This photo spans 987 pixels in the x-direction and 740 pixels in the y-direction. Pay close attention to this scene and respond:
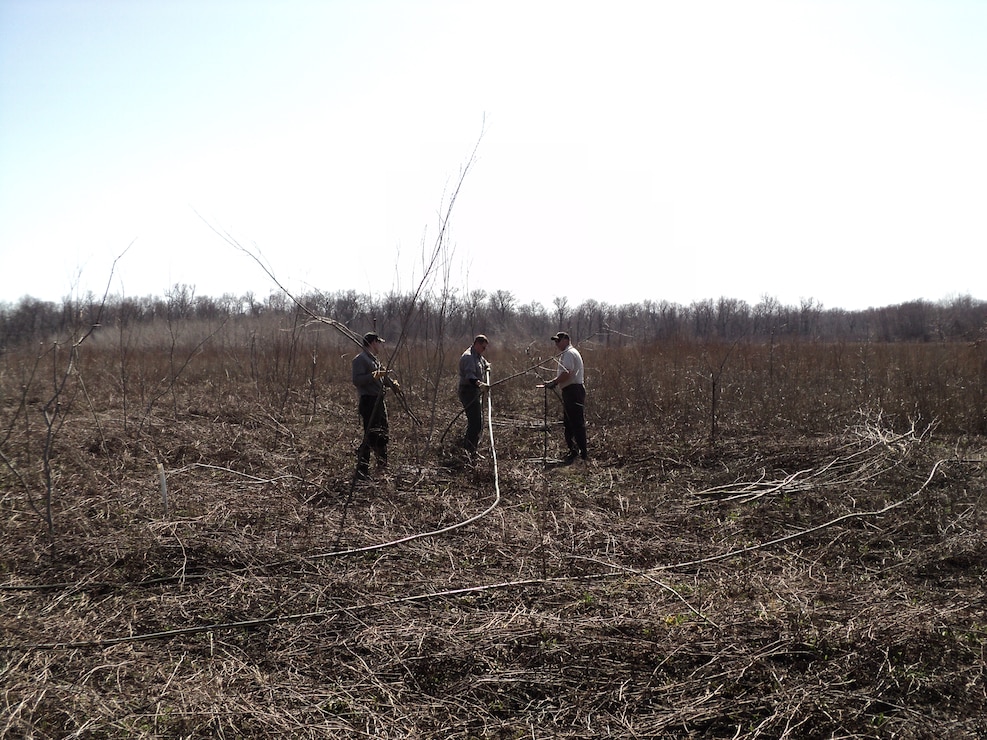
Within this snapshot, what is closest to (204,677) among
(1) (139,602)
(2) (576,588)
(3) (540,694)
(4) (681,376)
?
(1) (139,602)

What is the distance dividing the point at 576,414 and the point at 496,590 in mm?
4016

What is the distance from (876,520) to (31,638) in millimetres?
5845

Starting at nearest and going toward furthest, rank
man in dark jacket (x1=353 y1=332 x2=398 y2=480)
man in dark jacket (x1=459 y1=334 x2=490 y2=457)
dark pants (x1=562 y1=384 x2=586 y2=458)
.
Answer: man in dark jacket (x1=353 y1=332 x2=398 y2=480)
man in dark jacket (x1=459 y1=334 x2=490 y2=457)
dark pants (x1=562 y1=384 x2=586 y2=458)

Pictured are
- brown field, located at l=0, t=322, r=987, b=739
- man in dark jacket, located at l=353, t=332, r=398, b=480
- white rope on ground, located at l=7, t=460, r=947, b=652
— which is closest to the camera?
brown field, located at l=0, t=322, r=987, b=739

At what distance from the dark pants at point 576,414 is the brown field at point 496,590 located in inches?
13.3

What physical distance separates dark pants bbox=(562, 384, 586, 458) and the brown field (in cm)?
34

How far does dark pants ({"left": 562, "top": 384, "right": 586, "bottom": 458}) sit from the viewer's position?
25.8 feet

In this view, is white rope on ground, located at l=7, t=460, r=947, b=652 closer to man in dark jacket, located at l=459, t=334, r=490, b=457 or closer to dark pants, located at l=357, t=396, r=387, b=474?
dark pants, located at l=357, t=396, r=387, b=474

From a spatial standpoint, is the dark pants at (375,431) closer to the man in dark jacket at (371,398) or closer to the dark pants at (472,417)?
the man in dark jacket at (371,398)

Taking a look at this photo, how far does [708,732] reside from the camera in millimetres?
2805

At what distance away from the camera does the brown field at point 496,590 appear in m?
2.93

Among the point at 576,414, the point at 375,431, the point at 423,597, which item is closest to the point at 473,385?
the point at 576,414

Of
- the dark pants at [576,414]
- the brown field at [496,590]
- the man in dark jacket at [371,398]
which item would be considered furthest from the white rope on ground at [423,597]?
the dark pants at [576,414]

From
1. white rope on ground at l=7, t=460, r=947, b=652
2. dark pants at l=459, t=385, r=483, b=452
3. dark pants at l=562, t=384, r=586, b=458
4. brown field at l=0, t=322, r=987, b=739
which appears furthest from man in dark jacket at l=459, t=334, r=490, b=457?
white rope on ground at l=7, t=460, r=947, b=652
